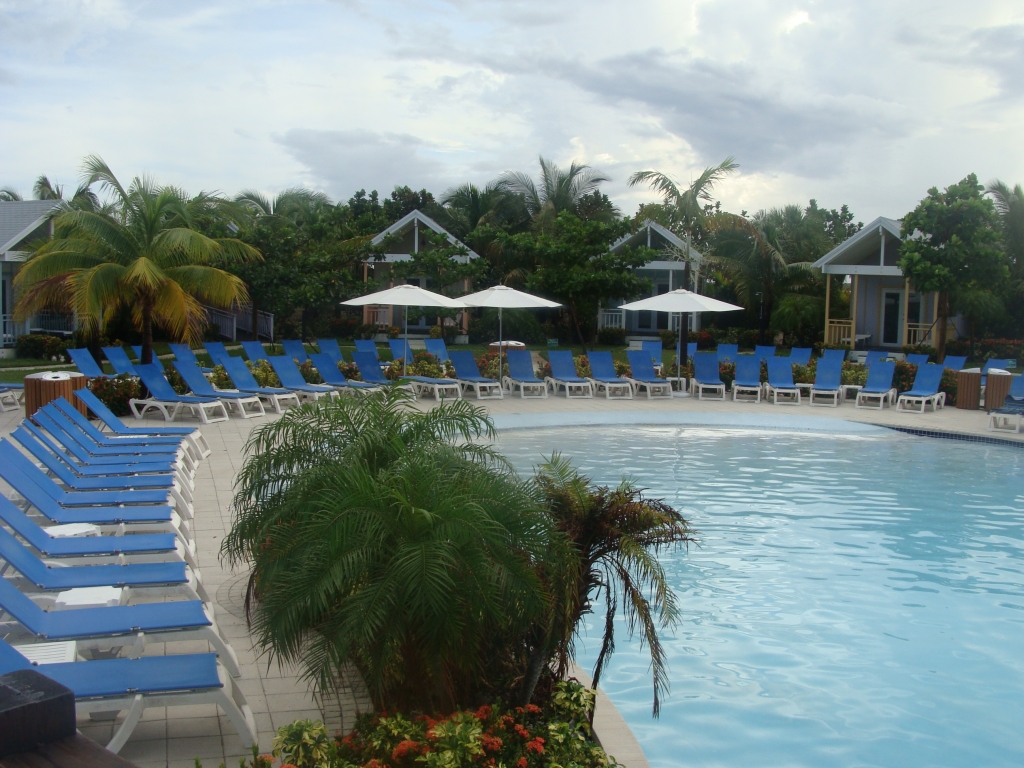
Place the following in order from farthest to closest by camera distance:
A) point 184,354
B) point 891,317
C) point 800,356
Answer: point 891,317 < point 800,356 < point 184,354

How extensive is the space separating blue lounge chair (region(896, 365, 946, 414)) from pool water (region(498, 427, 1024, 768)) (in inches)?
199

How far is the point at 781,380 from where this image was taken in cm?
1788

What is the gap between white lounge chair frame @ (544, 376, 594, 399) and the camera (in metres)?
17.9

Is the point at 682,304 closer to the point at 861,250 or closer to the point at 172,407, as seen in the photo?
the point at 172,407

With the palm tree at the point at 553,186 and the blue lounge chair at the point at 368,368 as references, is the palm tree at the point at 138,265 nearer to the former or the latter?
the blue lounge chair at the point at 368,368

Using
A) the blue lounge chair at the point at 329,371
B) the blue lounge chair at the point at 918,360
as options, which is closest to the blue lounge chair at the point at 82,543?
the blue lounge chair at the point at 329,371

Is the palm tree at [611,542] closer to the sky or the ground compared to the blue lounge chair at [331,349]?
closer to the ground

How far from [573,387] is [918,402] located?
6.60 meters

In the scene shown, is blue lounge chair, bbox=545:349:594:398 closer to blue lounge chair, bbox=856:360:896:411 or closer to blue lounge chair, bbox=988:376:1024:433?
blue lounge chair, bbox=856:360:896:411

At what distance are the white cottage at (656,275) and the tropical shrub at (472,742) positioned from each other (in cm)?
2743

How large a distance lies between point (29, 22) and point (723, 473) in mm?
12791

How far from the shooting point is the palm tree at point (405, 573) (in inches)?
136

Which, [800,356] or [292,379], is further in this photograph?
[800,356]

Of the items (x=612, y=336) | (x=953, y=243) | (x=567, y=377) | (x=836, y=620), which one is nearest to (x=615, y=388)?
(x=567, y=377)
